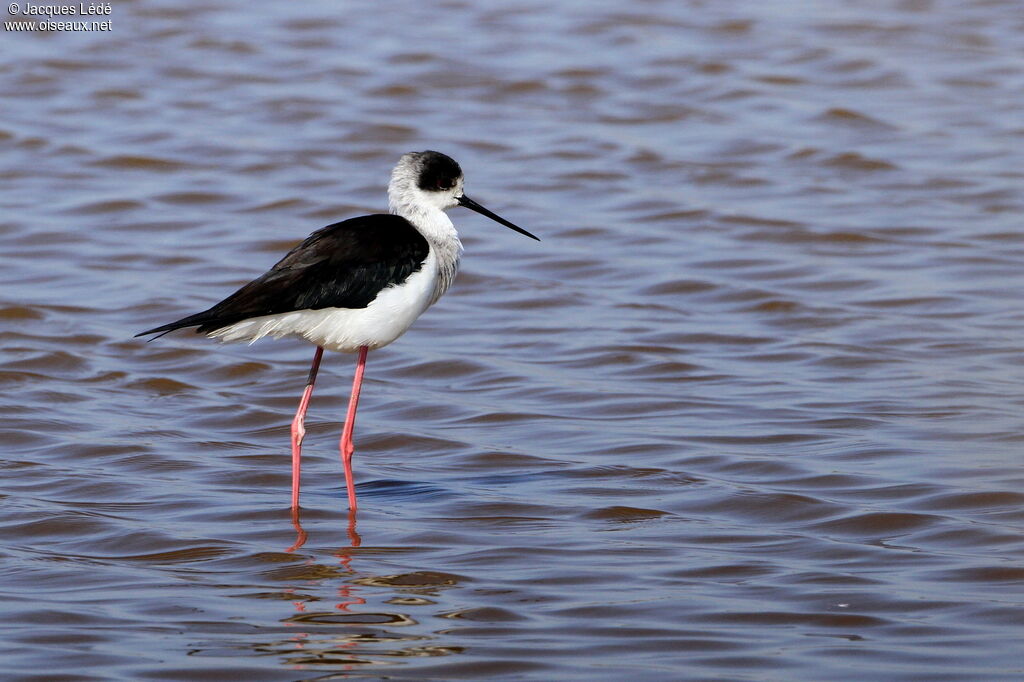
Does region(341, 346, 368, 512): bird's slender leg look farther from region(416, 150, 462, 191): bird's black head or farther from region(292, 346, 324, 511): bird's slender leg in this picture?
region(416, 150, 462, 191): bird's black head

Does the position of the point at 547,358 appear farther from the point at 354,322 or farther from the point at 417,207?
the point at 354,322

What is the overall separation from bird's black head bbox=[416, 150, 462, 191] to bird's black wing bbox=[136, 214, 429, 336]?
39 centimetres

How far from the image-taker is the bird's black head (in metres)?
6.33

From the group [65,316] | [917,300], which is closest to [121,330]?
[65,316]

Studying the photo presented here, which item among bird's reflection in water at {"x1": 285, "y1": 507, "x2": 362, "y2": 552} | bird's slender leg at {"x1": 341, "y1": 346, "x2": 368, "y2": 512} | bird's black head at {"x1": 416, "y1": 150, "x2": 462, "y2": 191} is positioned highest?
bird's black head at {"x1": 416, "y1": 150, "x2": 462, "y2": 191}

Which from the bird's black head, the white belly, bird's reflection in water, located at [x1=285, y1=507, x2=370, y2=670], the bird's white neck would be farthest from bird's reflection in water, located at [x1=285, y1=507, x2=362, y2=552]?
the bird's black head

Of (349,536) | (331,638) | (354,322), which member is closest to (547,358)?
(354,322)

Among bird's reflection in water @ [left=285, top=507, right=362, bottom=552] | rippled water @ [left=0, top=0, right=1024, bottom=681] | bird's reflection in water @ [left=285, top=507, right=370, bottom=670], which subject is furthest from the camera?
bird's reflection in water @ [left=285, top=507, right=362, bottom=552]

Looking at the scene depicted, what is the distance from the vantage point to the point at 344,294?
5773 millimetres

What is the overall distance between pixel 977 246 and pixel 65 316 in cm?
477

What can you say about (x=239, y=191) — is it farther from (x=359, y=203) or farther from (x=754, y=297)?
(x=754, y=297)

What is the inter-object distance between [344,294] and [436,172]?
31.3 inches

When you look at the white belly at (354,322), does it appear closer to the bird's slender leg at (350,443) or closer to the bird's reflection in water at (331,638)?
the bird's slender leg at (350,443)

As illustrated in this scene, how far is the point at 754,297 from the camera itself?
8359 millimetres
